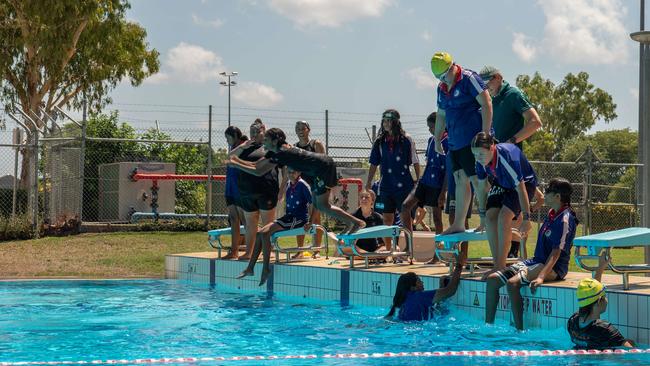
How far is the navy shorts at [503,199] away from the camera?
8219 millimetres

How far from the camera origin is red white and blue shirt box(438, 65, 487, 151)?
9000 mm

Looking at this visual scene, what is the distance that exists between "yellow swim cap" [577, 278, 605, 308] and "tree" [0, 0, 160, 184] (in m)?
24.7

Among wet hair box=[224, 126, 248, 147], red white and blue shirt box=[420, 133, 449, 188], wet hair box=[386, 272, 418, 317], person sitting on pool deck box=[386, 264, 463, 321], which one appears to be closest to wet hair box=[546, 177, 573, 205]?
person sitting on pool deck box=[386, 264, 463, 321]

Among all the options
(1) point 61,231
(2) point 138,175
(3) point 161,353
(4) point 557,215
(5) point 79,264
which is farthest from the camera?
(2) point 138,175

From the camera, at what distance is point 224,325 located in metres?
9.14

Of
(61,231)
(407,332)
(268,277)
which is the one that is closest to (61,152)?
(61,231)

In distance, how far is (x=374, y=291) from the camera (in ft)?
33.4

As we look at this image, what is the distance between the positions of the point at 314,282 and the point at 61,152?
11.5 meters

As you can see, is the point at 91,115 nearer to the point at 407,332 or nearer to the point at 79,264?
the point at 79,264

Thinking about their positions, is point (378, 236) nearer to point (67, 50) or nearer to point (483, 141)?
point (483, 141)

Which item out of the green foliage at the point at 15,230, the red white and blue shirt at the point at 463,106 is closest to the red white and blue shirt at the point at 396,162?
the red white and blue shirt at the point at 463,106

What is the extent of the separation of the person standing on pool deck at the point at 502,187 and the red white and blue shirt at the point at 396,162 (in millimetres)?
2368

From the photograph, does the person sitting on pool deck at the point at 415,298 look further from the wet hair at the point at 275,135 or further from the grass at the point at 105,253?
the grass at the point at 105,253

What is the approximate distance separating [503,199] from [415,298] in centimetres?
124
